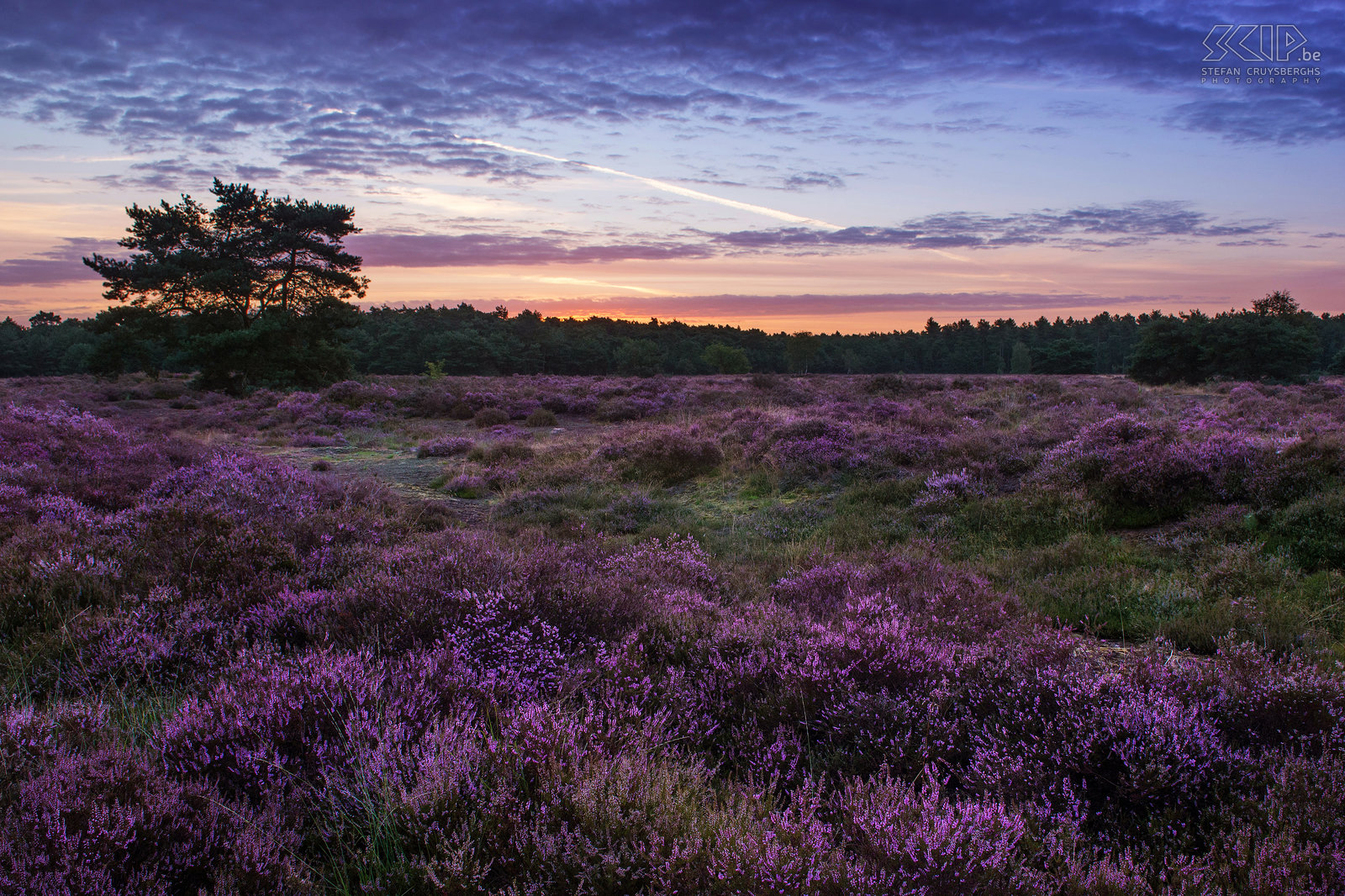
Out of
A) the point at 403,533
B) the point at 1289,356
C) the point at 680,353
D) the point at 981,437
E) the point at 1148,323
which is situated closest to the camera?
the point at 403,533

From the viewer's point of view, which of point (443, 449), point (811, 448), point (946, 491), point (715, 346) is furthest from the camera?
point (715, 346)

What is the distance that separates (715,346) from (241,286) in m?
50.6

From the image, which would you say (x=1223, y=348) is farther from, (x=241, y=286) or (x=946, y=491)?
(x=241, y=286)

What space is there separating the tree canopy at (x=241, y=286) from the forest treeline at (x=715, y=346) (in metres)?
0.40

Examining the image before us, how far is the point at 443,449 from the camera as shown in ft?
47.2

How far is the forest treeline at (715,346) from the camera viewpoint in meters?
31.6

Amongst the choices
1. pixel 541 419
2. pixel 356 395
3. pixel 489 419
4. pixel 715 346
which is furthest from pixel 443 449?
pixel 715 346

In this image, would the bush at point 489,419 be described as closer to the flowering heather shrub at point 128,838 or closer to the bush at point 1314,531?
the bush at point 1314,531

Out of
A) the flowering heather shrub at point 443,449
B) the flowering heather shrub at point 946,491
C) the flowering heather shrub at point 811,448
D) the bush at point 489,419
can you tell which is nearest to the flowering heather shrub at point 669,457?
the flowering heather shrub at point 811,448

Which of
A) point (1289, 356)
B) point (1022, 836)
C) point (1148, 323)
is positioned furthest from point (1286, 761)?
point (1148, 323)

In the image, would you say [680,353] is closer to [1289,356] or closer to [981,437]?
[1289,356]

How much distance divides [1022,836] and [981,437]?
9.64m

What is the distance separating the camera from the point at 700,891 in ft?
6.13

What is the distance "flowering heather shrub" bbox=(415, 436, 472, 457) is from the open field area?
5804 millimetres
